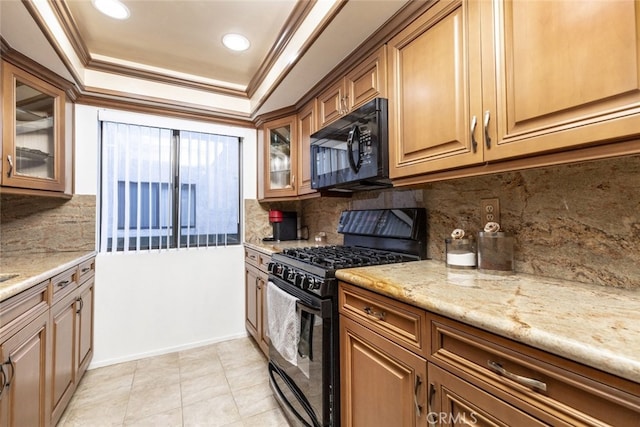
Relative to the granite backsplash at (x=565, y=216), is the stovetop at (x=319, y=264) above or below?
below

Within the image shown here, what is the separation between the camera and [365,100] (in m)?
1.64

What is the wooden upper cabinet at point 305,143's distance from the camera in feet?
7.49

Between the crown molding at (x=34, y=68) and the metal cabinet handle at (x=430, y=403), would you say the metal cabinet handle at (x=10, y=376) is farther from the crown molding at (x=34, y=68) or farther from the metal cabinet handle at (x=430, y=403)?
the crown molding at (x=34, y=68)

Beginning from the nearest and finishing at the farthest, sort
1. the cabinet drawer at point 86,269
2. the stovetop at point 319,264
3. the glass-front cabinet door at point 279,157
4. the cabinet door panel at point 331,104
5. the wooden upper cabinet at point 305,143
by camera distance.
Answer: the stovetop at point 319,264
the cabinet door panel at point 331,104
the cabinet drawer at point 86,269
the wooden upper cabinet at point 305,143
the glass-front cabinet door at point 279,157

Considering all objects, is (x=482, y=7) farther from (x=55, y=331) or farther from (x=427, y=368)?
(x=55, y=331)

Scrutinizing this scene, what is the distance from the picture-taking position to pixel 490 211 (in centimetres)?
135

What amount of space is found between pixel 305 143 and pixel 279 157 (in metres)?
0.48

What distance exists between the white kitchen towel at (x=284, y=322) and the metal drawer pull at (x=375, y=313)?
0.45 m

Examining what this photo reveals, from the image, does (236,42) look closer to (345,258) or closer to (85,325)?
(345,258)

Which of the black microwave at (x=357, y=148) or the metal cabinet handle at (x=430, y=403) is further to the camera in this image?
the black microwave at (x=357, y=148)

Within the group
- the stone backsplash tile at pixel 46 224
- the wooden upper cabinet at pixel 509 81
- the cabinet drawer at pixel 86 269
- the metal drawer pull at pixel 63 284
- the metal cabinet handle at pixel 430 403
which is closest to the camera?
the wooden upper cabinet at pixel 509 81

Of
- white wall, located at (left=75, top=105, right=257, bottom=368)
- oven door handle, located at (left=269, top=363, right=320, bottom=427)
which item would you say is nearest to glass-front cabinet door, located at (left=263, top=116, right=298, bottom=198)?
white wall, located at (left=75, top=105, right=257, bottom=368)

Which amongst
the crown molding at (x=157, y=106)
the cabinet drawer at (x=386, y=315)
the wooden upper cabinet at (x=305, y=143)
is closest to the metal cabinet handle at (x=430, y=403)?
the cabinet drawer at (x=386, y=315)

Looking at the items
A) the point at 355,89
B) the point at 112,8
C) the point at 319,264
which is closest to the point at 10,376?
the point at 319,264
